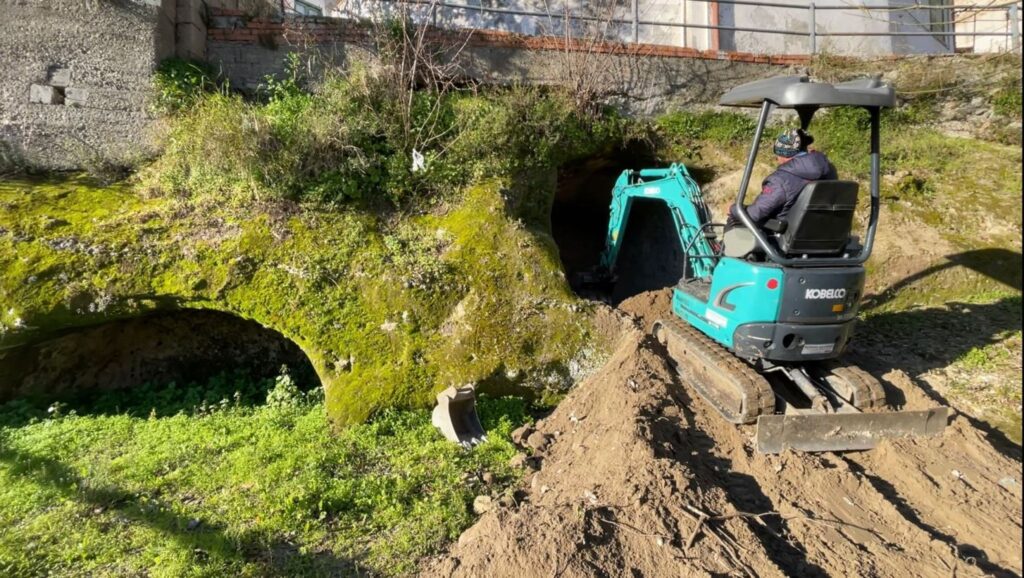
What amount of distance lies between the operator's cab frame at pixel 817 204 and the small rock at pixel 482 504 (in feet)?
9.31

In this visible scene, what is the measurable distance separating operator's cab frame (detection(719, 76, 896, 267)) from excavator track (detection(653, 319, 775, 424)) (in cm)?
97

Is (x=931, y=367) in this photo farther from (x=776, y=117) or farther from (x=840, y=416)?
(x=776, y=117)

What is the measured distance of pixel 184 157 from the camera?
241 inches

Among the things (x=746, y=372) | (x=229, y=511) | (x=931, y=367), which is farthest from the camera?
(x=931, y=367)

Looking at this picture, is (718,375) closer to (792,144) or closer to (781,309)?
(781,309)

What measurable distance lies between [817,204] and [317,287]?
4.40m

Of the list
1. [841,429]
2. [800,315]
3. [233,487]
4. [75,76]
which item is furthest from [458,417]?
[75,76]

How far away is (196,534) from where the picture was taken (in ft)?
11.4

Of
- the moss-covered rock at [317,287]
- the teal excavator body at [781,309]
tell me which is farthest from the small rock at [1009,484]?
the moss-covered rock at [317,287]

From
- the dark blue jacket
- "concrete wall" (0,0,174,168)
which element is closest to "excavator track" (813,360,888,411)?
the dark blue jacket

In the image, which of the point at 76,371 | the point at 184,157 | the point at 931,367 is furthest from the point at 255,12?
the point at 931,367

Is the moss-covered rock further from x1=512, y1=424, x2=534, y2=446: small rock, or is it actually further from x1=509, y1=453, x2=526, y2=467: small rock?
x1=509, y1=453, x2=526, y2=467: small rock

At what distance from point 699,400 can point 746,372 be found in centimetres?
55

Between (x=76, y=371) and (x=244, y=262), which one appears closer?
(x=244, y=262)
